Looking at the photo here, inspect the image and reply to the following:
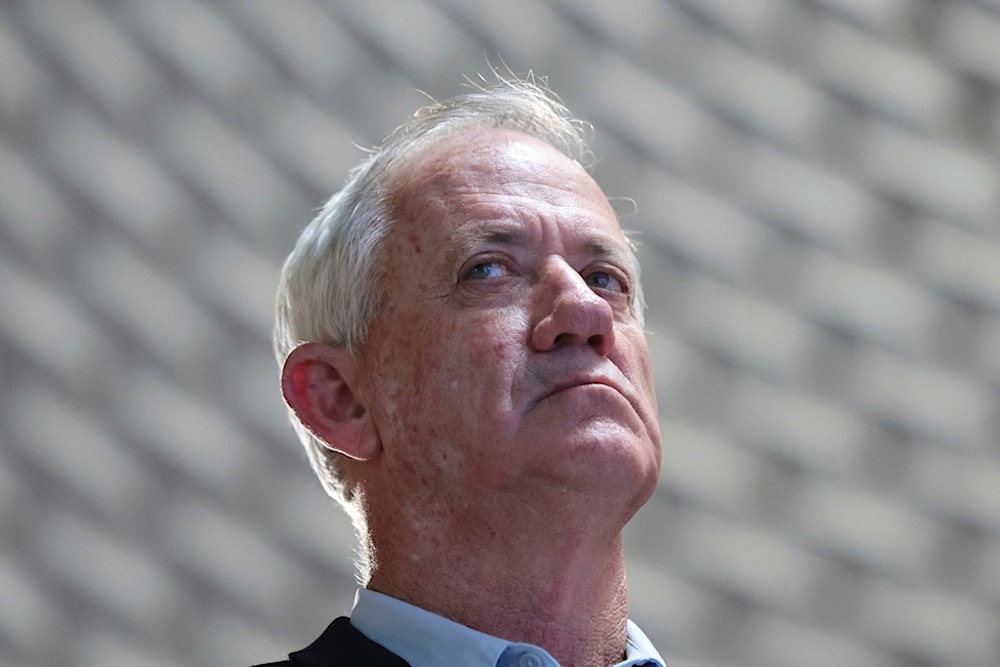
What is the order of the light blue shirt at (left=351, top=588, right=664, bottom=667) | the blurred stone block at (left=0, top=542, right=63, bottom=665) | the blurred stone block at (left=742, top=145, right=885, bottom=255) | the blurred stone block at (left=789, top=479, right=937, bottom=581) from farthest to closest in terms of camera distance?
the blurred stone block at (left=742, top=145, right=885, bottom=255), the blurred stone block at (left=789, top=479, right=937, bottom=581), the blurred stone block at (left=0, top=542, right=63, bottom=665), the light blue shirt at (left=351, top=588, right=664, bottom=667)

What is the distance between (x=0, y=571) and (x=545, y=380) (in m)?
1.43

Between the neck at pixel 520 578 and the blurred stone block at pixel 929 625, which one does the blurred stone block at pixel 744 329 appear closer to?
the blurred stone block at pixel 929 625

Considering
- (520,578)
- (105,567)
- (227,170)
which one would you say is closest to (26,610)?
(105,567)

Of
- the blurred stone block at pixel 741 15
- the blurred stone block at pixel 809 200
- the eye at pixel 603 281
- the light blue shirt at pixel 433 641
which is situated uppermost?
the blurred stone block at pixel 741 15

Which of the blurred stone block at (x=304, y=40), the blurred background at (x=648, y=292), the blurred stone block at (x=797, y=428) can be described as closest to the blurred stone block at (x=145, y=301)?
the blurred background at (x=648, y=292)

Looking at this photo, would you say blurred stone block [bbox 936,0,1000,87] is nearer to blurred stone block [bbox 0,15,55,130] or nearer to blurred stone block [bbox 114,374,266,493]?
blurred stone block [bbox 114,374,266,493]

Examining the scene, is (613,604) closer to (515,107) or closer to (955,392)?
(515,107)

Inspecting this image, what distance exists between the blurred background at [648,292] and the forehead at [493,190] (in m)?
1.15

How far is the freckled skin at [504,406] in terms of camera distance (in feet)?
4.77

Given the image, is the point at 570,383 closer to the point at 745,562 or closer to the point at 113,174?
the point at 113,174

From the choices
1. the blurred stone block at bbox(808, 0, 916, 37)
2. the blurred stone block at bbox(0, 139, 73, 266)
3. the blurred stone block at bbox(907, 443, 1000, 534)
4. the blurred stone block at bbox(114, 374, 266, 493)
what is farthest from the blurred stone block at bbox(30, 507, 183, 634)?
the blurred stone block at bbox(808, 0, 916, 37)

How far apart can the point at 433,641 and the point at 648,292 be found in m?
1.75

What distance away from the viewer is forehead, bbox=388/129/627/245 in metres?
1.59

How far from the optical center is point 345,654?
1.44 meters
